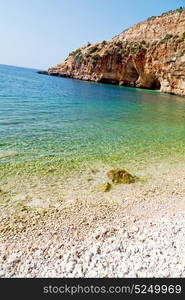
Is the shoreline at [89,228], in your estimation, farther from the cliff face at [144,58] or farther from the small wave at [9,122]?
the cliff face at [144,58]

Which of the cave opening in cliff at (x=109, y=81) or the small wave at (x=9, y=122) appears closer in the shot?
the small wave at (x=9, y=122)

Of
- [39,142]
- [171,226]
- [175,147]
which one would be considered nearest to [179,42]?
[175,147]

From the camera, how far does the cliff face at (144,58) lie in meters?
52.2

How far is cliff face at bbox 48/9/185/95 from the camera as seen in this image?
52188mm

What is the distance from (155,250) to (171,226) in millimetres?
1112

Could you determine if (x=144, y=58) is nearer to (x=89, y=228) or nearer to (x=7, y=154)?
(x=7, y=154)

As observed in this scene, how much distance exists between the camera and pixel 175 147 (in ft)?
38.4

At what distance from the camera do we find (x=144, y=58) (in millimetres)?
62156

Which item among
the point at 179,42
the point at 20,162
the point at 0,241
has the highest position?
the point at 179,42

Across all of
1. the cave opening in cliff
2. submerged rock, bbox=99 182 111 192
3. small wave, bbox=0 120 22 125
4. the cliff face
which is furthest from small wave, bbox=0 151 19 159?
the cave opening in cliff

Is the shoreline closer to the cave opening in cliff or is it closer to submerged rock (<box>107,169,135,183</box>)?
submerged rock (<box>107,169,135,183</box>)

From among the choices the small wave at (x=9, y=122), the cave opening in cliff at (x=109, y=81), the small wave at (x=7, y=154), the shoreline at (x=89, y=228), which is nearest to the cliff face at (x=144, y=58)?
the cave opening in cliff at (x=109, y=81)

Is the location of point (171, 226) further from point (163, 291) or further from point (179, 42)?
point (179, 42)

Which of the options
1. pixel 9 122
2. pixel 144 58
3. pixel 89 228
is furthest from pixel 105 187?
pixel 144 58
